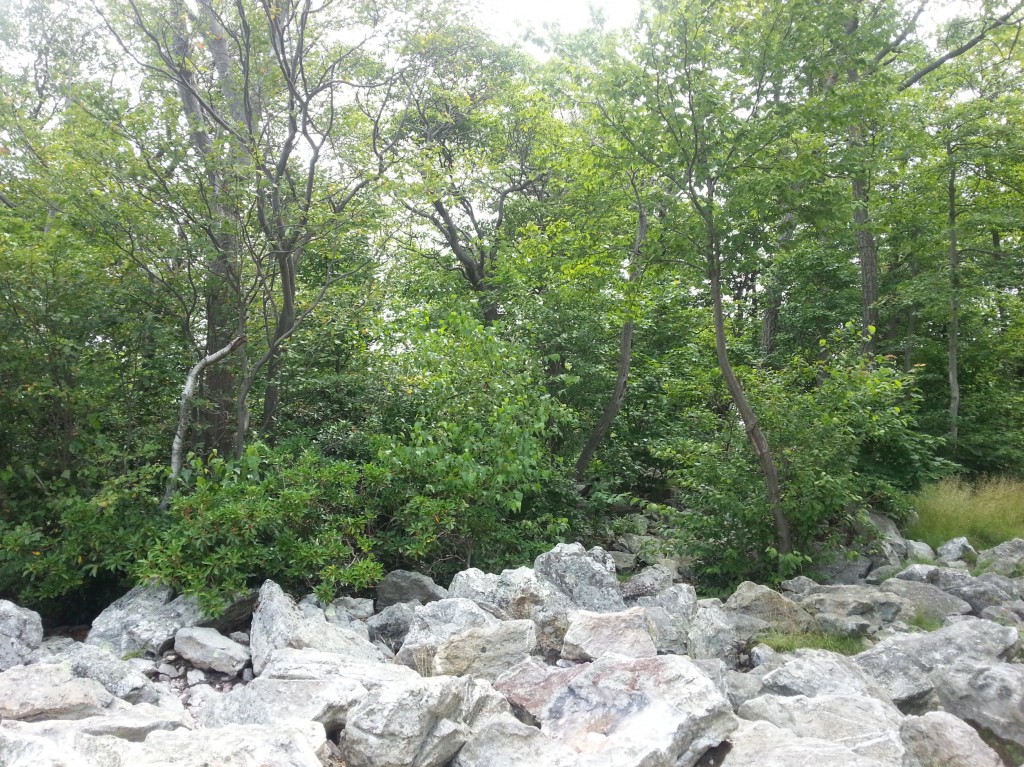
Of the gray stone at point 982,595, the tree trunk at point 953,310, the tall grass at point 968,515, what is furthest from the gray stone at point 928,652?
the tree trunk at point 953,310

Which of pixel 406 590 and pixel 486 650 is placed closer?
pixel 486 650

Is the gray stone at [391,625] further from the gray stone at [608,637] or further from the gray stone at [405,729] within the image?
the gray stone at [405,729]

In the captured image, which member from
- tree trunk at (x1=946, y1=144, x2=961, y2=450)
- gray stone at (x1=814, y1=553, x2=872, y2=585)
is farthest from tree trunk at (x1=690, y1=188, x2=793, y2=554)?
tree trunk at (x1=946, y1=144, x2=961, y2=450)

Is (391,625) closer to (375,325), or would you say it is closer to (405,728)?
(405,728)

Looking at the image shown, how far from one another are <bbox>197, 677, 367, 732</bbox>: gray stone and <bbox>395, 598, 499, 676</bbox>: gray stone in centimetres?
72

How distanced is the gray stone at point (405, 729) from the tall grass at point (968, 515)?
7524 mm

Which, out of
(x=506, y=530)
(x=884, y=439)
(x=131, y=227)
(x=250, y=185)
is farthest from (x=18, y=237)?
(x=884, y=439)

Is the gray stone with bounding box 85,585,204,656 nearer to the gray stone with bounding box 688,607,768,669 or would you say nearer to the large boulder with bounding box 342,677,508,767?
the large boulder with bounding box 342,677,508,767

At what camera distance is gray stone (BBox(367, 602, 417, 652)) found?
219 inches

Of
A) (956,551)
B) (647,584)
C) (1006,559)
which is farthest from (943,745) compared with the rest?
(956,551)

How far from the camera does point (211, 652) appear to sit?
501cm

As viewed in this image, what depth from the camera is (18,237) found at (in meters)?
6.94

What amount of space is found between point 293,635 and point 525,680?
1.44 meters

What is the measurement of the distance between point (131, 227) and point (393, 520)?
311 cm
